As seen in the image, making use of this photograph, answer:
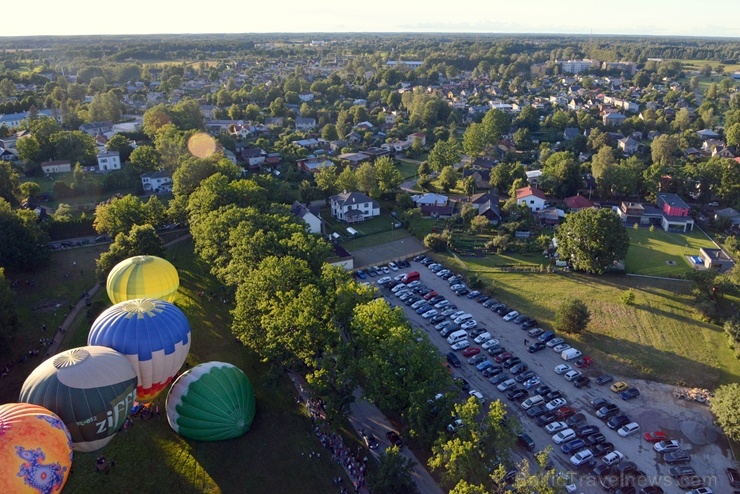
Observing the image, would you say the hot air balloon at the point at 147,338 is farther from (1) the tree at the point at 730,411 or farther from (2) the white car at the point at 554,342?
(1) the tree at the point at 730,411

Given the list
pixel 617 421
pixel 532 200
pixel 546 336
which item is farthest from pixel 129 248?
pixel 532 200

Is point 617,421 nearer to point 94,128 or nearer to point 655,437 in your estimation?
point 655,437

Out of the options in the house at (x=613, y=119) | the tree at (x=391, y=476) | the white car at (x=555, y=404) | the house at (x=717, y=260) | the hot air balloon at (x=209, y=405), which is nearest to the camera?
the tree at (x=391, y=476)

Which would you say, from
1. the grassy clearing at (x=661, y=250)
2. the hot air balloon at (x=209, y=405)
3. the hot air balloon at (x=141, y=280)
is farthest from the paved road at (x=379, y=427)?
the grassy clearing at (x=661, y=250)

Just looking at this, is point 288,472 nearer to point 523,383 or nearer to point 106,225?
point 523,383

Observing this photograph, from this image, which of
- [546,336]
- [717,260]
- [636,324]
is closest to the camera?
[546,336]

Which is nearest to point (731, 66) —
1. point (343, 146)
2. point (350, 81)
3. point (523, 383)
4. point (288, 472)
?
point (350, 81)
